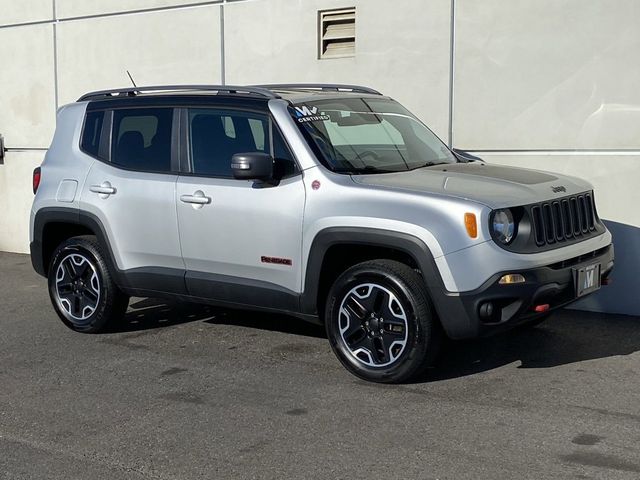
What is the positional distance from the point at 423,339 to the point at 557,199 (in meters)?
1.27

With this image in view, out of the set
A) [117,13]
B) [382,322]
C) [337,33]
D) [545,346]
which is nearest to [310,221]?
[382,322]

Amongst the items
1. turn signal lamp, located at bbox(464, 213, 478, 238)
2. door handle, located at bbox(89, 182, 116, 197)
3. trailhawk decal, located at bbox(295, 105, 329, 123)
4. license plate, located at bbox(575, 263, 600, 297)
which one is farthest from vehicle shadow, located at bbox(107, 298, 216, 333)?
license plate, located at bbox(575, 263, 600, 297)

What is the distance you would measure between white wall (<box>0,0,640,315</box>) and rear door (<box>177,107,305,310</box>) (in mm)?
2972

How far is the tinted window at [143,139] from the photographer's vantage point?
6922mm

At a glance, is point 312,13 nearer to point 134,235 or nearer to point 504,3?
point 504,3

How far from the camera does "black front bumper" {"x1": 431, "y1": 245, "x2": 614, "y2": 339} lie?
544 centimetres

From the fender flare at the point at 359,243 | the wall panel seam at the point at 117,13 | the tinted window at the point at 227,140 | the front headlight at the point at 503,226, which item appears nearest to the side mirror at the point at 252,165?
the tinted window at the point at 227,140

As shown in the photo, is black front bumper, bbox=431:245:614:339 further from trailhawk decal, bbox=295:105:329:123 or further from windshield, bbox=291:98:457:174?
trailhawk decal, bbox=295:105:329:123

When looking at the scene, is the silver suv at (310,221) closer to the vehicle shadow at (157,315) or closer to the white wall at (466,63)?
the vehicle shadow at (157,315)

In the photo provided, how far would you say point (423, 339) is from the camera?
223 inches

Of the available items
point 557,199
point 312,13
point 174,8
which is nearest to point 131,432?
point 557,199

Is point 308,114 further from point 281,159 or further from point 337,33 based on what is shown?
point 337,33

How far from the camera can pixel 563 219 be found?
6.00m

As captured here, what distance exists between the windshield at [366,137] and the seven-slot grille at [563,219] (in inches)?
41.4
